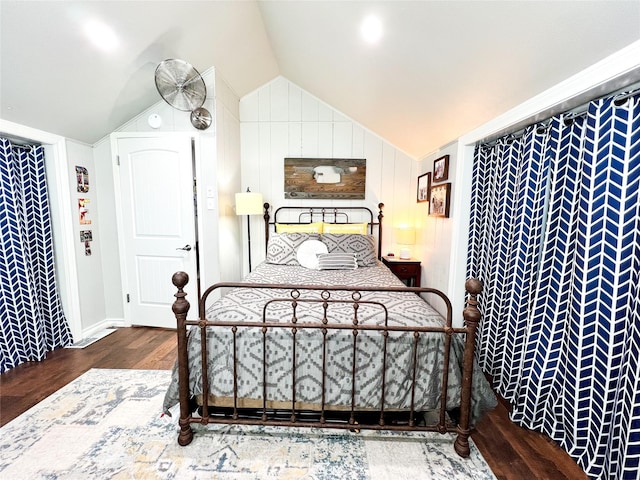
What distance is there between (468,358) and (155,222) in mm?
3053

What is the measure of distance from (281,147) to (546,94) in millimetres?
2795

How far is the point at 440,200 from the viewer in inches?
114

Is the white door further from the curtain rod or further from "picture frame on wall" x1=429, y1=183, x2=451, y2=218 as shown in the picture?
the curtain rod

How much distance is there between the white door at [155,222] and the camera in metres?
3.00

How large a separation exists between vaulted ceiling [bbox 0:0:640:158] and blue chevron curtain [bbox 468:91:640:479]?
0.36m

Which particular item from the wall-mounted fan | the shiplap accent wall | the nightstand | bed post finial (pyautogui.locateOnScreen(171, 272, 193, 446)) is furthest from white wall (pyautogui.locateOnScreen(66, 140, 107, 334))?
the nightstand

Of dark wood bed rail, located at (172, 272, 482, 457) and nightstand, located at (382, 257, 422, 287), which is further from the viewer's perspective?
nightstand, located at (382, 257, 422, 287)

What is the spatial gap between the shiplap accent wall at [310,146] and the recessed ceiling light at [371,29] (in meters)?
1.74

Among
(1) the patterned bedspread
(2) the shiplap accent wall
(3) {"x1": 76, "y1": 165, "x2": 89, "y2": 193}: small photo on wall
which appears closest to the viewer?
→ (1) the patterned bedspread

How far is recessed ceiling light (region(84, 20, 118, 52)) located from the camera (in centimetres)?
189

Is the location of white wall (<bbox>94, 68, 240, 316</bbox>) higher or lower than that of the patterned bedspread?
higher

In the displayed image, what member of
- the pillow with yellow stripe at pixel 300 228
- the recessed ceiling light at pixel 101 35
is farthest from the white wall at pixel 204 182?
the recessed ceiling light at pixel 101 35

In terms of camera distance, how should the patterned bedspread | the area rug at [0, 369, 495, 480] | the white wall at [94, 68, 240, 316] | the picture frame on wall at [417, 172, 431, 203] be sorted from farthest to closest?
the picture frame on wall at [417, 172, 431, 203] < the white wall at [94, 68, 240, 316] < the patterned bedspread < the area rug at [0, 369, 495, 480]

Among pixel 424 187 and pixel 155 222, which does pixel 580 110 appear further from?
pixel 155 222
